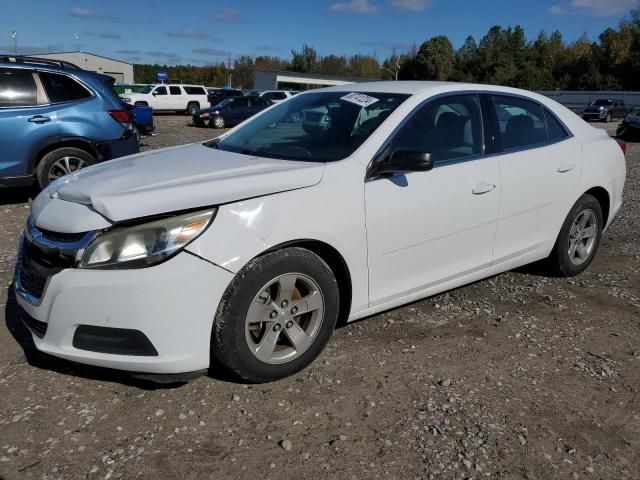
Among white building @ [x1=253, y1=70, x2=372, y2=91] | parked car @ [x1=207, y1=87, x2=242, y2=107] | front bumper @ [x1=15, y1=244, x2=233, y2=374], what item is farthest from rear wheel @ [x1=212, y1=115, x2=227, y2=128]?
white building @ [x1=253, y1=70, x2=372, y2=91]

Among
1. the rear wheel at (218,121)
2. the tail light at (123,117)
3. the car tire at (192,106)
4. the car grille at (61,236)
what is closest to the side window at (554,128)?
the car grille at (61,236)

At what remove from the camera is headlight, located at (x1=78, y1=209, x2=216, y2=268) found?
2.58m

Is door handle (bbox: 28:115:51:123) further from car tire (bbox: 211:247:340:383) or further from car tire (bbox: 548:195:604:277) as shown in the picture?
car tire (bbox: 548:195:604:277)

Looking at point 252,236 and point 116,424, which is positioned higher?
point 252,236

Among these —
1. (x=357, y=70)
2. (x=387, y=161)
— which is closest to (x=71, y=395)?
(x=387, y=161)

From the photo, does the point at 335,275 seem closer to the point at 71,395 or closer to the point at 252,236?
the point at 252,236

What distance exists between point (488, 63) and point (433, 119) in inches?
3197

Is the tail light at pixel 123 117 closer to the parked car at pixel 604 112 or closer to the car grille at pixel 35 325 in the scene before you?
the car grille at pixel 35 325

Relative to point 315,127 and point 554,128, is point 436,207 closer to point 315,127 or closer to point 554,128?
point 315,127

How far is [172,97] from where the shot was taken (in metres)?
32.5

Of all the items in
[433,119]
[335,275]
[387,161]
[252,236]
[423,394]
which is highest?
[433,119]

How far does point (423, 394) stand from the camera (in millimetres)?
3000

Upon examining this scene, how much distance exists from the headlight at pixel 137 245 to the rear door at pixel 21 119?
494 centimetres

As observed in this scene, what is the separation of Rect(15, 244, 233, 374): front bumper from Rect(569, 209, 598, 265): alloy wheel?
128 inches
